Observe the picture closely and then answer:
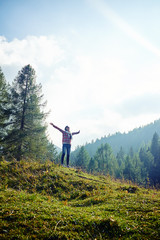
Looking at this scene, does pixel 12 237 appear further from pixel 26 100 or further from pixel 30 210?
pixel 26 100

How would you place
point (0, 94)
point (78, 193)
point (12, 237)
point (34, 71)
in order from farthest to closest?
point (34, 71), point (0, 94), point (78, 193), point (12, 237)

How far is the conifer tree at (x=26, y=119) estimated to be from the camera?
687 inches

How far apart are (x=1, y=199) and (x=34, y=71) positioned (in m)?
Answer: 19.1

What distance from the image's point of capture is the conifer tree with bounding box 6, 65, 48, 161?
17.4 meters

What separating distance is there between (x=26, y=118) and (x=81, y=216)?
55.5 feet

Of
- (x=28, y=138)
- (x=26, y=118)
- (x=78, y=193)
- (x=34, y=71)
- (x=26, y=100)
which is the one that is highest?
(x=34, y=71)

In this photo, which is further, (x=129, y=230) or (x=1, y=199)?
(x=1, y=199)

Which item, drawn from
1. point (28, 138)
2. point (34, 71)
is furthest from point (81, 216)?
point (34, 71)

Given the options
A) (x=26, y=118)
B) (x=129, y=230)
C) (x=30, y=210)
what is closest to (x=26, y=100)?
(x=26, y=118)

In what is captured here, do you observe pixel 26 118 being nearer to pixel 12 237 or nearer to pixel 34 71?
pixel 34 71

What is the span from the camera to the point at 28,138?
1778 cm

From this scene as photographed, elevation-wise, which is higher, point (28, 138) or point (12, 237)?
point (28, 138)

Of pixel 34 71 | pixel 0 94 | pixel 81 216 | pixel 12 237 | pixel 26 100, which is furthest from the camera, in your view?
pixel 34 71

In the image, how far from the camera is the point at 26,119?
18484 mm
